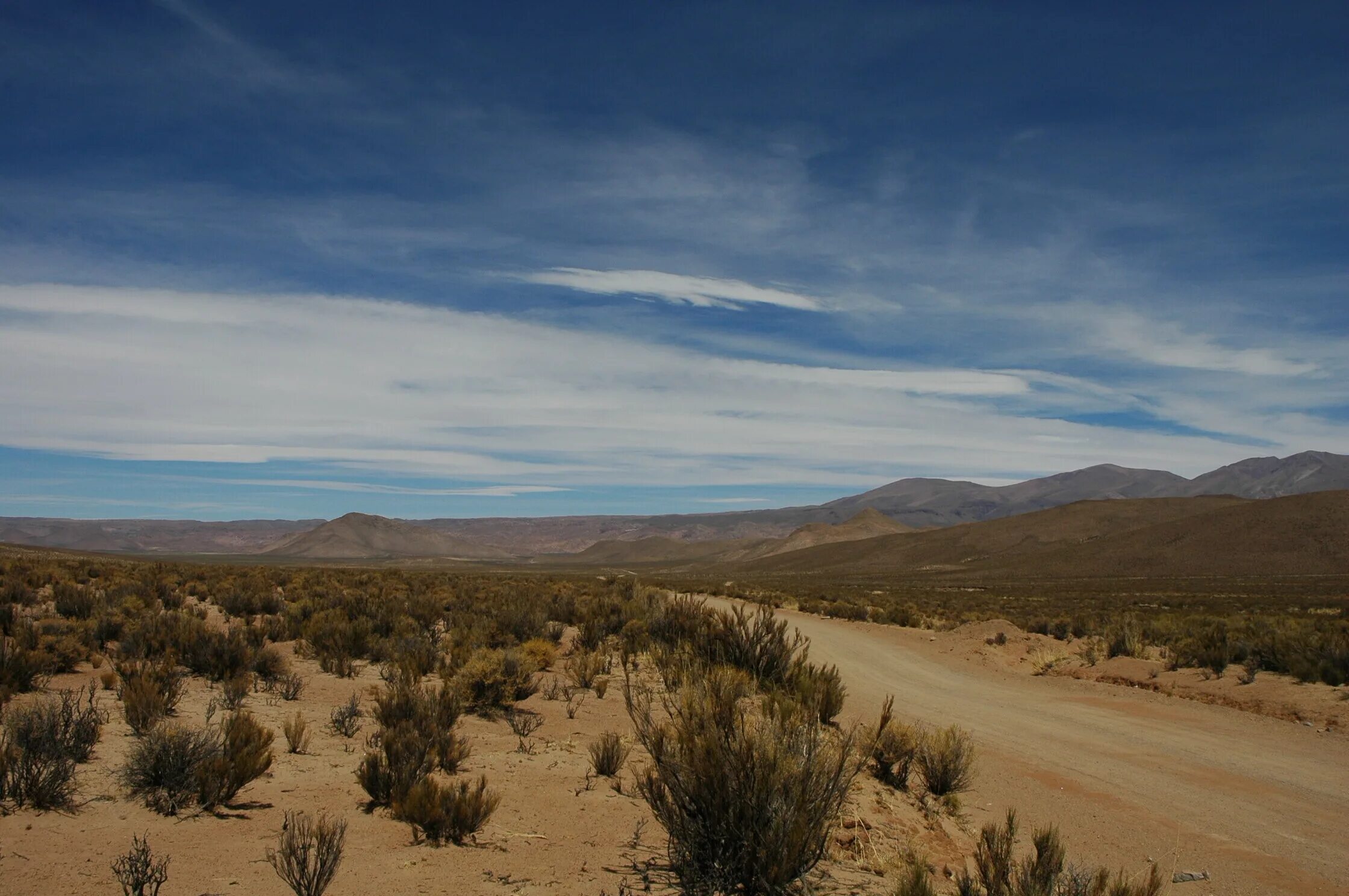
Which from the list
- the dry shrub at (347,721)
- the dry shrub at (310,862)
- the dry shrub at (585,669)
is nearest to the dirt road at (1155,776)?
the dry shrub at (585,669)

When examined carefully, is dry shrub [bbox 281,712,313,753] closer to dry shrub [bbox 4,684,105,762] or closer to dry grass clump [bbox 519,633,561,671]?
dry shrub [bbox 4,684,105,762]

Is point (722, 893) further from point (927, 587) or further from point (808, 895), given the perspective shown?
point (927, 587)

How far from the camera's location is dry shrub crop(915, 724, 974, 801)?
27.5ft

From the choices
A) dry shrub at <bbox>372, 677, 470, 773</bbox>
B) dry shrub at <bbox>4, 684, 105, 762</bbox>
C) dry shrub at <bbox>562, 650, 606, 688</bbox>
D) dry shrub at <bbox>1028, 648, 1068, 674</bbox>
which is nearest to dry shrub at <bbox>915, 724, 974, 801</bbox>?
dry shrub at <bbox>372, 677, 470, 773</bbox>

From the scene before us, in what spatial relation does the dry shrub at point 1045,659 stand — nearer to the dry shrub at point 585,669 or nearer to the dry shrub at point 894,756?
the dry shrub at point 585,669

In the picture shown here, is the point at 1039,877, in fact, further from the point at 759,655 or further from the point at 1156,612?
the point at 1156,612

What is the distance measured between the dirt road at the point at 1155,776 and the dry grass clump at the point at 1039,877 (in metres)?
1.78

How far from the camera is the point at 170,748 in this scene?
6453 mm

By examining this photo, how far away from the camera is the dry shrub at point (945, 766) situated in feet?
27.5

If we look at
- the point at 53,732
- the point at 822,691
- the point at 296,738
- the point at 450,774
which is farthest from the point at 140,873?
the point at 822,691

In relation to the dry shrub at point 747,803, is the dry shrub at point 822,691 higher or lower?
lower

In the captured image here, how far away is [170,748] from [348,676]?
6.09m

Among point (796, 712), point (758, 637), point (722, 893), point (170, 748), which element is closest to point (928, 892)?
point (722, 893)

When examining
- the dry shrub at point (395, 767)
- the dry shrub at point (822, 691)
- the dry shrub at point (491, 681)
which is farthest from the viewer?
the dry shrub at point (491, 681)
